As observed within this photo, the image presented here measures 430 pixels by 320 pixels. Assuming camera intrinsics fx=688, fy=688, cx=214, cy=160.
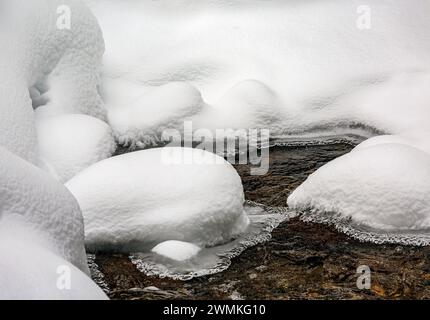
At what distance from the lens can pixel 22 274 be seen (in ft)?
9.19

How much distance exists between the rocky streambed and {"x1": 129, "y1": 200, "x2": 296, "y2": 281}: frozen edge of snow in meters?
0.04

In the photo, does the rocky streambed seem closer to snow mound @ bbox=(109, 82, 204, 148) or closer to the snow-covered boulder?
the snow-covered boulder

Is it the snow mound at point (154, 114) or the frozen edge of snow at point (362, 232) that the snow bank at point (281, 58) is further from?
the frozen edge of snow at point (362, 232)

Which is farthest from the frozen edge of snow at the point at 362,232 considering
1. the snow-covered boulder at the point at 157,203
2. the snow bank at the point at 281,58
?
the snow bank at the point at 281,58

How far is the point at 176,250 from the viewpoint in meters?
4.29

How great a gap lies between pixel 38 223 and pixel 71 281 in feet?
1.54

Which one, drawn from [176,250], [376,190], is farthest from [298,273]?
[376,190]

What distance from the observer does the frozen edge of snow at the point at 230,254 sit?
4141 mm

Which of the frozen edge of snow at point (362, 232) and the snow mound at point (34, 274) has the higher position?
the snow mound at point (34, 274)

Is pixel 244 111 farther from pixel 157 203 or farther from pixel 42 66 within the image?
pixel 157 203

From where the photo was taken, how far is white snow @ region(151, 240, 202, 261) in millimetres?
4273

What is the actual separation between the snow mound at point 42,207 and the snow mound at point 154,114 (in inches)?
106

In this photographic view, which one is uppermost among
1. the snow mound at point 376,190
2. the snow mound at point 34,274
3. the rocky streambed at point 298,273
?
the snow mound at point 34,274
